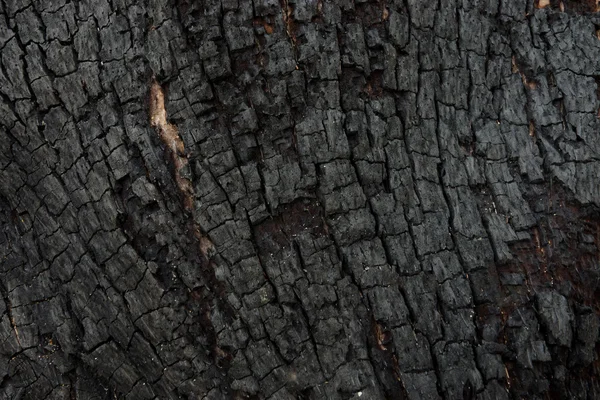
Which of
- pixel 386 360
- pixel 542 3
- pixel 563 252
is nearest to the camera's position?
pixel 386 360

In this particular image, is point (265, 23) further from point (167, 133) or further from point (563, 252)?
point (563, 252)

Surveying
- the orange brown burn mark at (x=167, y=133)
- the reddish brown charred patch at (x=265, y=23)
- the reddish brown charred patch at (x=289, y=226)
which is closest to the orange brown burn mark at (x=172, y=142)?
the orange brown burn mark at (x=167, y=133)

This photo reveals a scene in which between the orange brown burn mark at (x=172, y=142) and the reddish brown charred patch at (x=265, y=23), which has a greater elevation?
the reddish brown charred patch at (x=265, y=23)

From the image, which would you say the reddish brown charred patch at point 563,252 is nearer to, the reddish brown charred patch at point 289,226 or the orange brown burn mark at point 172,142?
the reddish brown charred patch at point 289,226

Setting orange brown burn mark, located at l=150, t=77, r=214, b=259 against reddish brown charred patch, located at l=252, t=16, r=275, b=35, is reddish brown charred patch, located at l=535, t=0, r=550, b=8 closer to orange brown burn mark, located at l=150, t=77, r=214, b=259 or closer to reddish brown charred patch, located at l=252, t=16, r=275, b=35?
reddish brown charred patch, located at l=252, t=16, r=275, b=35

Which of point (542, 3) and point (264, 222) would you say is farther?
point (542, 3)

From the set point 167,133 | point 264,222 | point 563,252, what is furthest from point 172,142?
point 563,252

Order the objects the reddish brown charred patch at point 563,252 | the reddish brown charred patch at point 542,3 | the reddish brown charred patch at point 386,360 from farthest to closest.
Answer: the reddish brown charred patch at point 542,3 → the reddish brown charred patch at point 563,252 → the reddish brown charred patch at point 386,360
